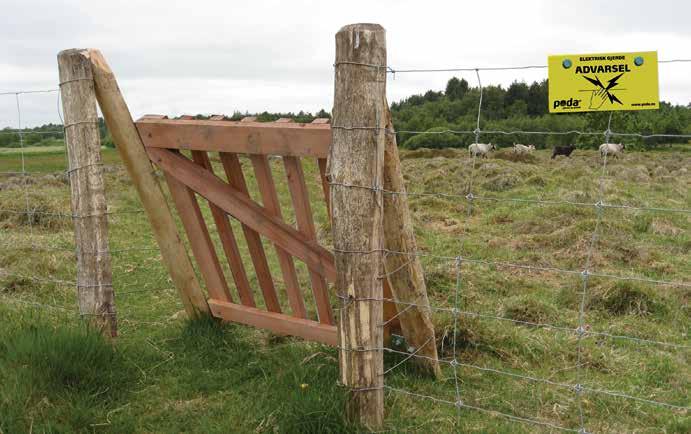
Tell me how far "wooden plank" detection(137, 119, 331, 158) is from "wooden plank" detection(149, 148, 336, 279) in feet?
0.47

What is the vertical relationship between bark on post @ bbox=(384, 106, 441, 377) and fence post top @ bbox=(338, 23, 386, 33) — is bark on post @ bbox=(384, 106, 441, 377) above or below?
below

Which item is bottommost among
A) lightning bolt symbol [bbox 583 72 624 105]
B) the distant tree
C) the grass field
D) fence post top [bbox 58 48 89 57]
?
the grass field

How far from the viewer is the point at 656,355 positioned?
497cm

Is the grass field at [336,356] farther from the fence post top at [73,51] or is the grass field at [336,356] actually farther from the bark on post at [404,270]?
the fence post top at [73,51]

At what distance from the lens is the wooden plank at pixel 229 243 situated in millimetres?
4883

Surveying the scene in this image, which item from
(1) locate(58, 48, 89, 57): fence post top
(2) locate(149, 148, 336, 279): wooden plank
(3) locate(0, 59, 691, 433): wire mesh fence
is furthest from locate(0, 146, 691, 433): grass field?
(1) locate(58, 48, 89, 57): fence post top

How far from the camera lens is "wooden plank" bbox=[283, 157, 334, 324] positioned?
4273mm

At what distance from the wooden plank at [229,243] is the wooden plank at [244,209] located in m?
0.08

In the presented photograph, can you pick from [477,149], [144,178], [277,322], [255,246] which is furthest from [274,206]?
[477,149]

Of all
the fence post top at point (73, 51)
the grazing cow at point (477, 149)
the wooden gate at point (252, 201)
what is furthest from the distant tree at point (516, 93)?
the fence post top at point (73, 51)

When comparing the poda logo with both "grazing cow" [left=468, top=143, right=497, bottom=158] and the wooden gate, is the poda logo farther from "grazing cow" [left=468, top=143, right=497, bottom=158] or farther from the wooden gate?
the wooden gate

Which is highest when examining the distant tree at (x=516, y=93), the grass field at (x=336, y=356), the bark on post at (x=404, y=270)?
the distant tree at (x=516, y=93)

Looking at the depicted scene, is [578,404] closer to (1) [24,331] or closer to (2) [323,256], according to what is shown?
(2) [323,256]

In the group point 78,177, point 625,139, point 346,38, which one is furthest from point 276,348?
point 625,139
